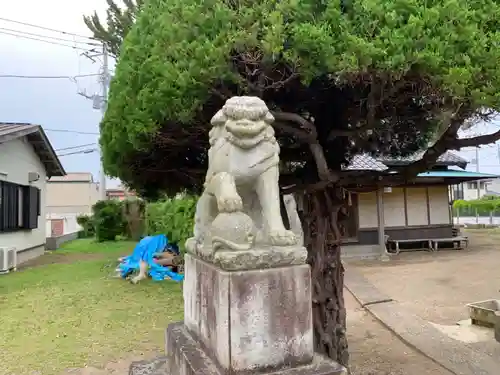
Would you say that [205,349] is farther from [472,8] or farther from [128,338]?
[128,338]

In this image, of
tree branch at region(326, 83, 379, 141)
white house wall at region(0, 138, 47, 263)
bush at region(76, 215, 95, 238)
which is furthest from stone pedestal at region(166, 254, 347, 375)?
bush at region(76, 215, 95, 238)

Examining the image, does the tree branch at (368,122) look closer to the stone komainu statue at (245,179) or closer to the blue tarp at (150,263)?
the stone komainu statue at (245,179)

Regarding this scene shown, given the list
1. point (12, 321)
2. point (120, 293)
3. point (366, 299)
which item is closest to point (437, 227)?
point (366, 299)

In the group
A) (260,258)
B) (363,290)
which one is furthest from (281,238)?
(363,290)

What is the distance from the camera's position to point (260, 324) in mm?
2314

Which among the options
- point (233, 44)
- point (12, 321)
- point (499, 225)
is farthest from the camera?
point (499, 225)

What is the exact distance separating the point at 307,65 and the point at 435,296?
6.75 m

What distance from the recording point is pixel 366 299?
7383mm

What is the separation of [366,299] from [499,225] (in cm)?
2019

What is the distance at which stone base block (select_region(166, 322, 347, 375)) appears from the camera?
2342mm

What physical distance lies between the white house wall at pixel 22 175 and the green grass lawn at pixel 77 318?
2.33m

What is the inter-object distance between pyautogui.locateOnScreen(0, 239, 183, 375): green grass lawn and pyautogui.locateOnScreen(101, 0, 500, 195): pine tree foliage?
2717 mm

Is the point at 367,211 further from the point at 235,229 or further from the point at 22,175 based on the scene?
the point at 235,229

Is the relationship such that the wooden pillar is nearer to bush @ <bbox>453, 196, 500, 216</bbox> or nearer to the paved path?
the paved path
